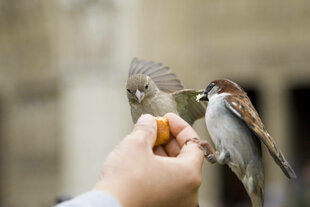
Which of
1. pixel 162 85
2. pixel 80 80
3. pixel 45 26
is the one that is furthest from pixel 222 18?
pixel 162 85

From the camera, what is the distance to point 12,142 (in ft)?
51.5

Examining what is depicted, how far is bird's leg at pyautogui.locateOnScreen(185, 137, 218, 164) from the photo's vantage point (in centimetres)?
231

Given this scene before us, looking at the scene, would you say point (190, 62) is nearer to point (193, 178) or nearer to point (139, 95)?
point (139, 95)

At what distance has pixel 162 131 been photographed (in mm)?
2334

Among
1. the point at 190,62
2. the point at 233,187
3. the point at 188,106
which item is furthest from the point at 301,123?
the point at 188,106

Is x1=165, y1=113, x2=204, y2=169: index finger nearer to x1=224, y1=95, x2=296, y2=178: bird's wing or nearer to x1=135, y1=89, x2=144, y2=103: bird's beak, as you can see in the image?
x1=224, y1=95, x2=296, y2=178: bird's wing

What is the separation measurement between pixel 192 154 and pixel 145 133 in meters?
0.17

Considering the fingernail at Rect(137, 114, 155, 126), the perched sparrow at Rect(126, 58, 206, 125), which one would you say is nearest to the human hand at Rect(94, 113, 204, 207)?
the fingernail at Rect(137, 114, 155, 126)

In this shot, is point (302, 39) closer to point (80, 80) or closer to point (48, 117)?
point (80, 80)

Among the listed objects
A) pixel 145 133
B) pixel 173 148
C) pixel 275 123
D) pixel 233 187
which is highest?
pixel 145 133

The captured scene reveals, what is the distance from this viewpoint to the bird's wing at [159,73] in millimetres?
3846

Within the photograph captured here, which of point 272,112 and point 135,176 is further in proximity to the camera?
point 272,112

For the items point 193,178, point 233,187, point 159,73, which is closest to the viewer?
point 193,178

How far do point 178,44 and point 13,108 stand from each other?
192 inches
